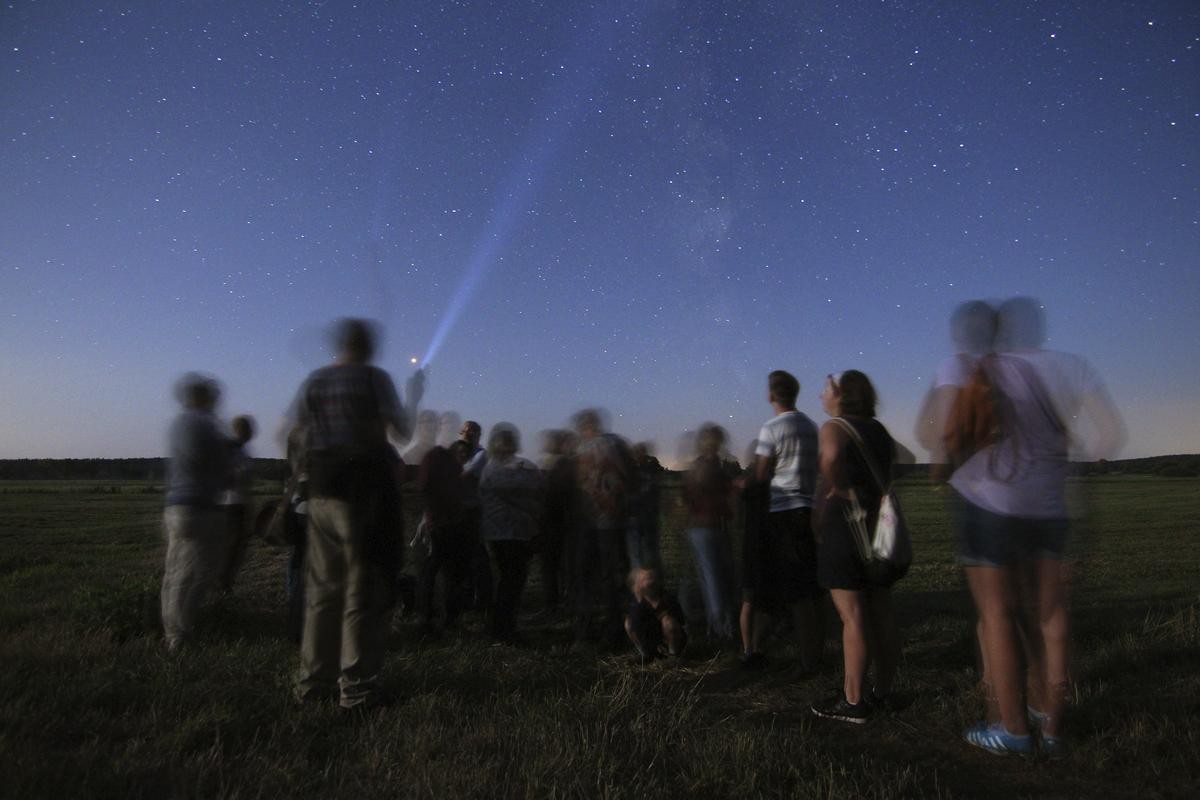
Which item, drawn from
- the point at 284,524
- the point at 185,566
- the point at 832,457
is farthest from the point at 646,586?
the point at 185,566

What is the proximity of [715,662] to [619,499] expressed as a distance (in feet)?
4.27

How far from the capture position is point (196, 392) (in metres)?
4.97

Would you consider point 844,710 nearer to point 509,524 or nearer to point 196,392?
point 509,524

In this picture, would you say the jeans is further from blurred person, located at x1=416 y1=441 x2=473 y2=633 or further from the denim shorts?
the denim shorts

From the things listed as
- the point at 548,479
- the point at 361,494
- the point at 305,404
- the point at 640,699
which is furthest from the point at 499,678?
the point at 548,479

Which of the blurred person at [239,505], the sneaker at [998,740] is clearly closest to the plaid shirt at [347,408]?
the sneaker at [998,740]

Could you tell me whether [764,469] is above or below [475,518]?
above

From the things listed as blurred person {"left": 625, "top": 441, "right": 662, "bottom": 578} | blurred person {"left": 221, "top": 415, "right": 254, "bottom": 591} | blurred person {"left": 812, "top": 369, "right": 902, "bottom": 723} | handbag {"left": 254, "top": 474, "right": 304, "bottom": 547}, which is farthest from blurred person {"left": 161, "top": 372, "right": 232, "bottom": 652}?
blurred person {"left": 812, "top": 369, "right": 902, "bottom": 723}

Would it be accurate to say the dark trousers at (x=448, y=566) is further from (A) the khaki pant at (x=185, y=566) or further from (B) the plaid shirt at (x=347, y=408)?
(B) the plaid shirt at (x=347, y=408)

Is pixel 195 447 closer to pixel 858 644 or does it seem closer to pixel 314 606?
pixel 314 606

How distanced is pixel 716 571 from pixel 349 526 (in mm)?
3223

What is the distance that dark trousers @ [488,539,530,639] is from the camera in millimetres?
5578

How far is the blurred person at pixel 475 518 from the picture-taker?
6172 mm

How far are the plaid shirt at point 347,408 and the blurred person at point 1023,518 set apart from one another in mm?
2609
